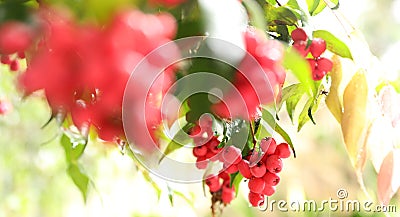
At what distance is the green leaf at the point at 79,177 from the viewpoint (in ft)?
2.40

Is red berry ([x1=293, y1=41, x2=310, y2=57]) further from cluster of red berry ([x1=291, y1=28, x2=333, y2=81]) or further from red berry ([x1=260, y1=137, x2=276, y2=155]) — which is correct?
red berry ([x1=260, y1=137, x2=276, y2=155])

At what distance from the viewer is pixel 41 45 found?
0.96ft

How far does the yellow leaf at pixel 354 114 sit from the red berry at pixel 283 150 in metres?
0.05

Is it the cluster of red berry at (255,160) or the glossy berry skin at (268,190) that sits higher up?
the cluster of red berry at (255,160)

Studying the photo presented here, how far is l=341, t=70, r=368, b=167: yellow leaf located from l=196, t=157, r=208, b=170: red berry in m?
0.13

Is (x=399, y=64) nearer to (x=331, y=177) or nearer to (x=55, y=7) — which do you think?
(x=55, y=7)

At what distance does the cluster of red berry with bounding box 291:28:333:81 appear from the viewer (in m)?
0.50

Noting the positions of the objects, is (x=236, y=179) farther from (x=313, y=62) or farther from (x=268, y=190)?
(x=313, y=62)

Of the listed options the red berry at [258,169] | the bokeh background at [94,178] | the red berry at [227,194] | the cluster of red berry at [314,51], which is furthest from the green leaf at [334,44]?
the bokeh background at [94,178]

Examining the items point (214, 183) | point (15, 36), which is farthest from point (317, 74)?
point (15, 36)

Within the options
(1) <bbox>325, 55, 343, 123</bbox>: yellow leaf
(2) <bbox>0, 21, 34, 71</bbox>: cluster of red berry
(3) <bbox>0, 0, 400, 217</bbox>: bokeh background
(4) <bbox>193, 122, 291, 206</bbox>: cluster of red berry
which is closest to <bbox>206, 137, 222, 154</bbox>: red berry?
(4) <bbox>193, 122, 291, 206</bbox>: cluster of red berry

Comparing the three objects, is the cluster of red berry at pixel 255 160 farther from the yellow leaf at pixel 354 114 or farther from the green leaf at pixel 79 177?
the green leaf at pixel 79 177

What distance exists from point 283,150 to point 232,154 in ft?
0.20

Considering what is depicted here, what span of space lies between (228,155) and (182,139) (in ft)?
0.16
